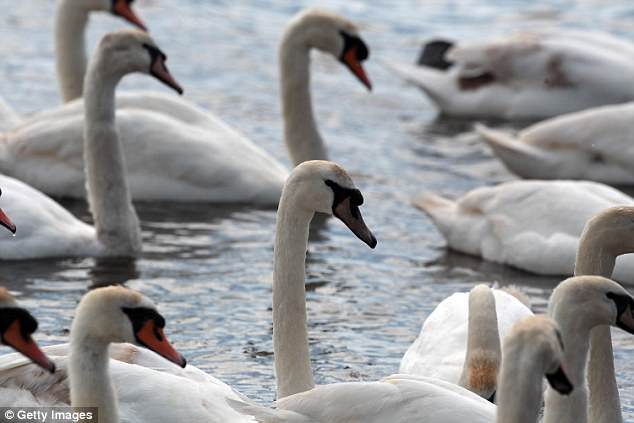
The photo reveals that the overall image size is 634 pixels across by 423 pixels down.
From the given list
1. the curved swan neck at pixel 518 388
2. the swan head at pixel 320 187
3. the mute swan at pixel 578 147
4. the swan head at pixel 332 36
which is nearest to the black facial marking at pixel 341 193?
the swan head at pixel 320 187

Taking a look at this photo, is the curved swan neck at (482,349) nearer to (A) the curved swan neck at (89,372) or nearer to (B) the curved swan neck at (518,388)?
(B) the curved swan neck at (518,388)

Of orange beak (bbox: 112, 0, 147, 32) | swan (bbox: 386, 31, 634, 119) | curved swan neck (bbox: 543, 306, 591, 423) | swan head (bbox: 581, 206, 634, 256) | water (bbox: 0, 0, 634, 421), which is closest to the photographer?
curved swan neck (bbox: 543, 306, 591, 423)

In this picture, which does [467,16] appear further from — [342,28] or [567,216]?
[567,216]

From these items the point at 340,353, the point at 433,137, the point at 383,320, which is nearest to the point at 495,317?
the point at 340,353

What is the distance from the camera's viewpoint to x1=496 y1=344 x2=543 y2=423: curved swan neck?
217 inches

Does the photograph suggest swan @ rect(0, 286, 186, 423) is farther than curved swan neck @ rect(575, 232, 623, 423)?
No

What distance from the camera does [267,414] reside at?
648 centimetres

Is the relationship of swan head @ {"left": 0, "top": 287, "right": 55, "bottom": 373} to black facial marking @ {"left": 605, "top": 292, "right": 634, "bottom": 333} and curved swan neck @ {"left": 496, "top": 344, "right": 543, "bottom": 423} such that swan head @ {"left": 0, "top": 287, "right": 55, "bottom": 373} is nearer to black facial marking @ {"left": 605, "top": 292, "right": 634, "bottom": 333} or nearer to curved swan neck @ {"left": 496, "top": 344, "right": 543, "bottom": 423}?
curved swan neck @ {"left": 496, "top": 344, "right": 543, "bottom": 423}

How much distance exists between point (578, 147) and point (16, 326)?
7.62 m

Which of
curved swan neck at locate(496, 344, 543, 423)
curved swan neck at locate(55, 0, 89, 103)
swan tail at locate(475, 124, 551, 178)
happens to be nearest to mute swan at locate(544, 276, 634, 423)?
curved swan neck at locate(496, 344, 543, 423)

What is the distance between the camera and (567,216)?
35.3 ft

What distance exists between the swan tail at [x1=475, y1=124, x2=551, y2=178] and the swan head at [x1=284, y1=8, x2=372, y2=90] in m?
1.15

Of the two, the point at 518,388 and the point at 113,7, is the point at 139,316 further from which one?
the point at 113,7

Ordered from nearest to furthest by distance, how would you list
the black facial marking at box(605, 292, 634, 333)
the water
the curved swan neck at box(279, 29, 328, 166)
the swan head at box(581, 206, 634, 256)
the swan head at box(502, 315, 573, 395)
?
the swan head at box(502, 315, 573, 395), the black facial marking at box(605, 292, 634, 333), the swan head at box(581, 206, 634, 256), the water, the curved swan neck at box(279, 29, 328, 166)
